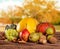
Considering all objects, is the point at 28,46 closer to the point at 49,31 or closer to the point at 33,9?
the point at 49,31

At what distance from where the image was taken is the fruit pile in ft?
3.47

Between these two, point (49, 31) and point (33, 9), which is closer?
point (49, 31)

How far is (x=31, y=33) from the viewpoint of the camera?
1.07 m

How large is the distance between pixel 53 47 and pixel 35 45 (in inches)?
3.2

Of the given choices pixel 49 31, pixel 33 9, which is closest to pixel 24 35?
pixel 49 31

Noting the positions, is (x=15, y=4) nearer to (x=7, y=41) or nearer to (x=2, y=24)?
(x=2, y=24)

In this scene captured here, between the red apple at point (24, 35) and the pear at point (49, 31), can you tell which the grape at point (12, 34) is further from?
the pear at point (49, 31)

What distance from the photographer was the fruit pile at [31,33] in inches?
41.6

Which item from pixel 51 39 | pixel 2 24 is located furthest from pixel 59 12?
pixel 51 39

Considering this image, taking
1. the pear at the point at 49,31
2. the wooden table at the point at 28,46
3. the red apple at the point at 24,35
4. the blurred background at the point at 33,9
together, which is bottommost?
the wooden table at the point at 28,46

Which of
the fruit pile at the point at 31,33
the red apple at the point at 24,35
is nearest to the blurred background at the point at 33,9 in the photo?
the fruit pile at the point at 31,33

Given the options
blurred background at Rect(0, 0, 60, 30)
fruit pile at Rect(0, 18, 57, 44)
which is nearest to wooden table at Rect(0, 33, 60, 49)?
fruit pile at Rect(0, 18, 57, 44)

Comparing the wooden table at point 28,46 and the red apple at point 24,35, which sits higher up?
the red apple at point 24,35

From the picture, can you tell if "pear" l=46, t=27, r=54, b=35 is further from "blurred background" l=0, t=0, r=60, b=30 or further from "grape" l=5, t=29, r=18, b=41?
"blurred background" l=0, t=0, r=60, b=30
